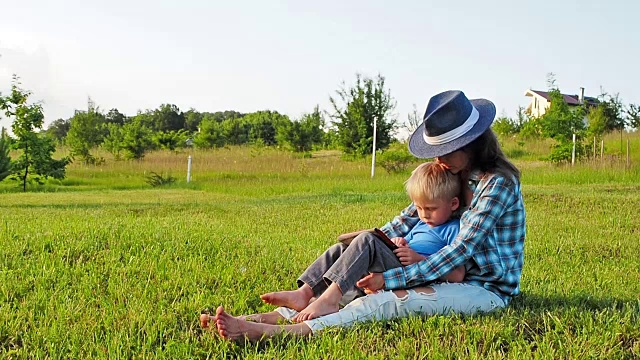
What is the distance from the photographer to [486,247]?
3469 mm

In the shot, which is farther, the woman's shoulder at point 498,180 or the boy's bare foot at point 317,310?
the woman's shoulder at point 498,180

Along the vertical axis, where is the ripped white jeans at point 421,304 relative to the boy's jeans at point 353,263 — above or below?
below

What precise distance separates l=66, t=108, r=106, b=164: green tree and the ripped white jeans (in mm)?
25461

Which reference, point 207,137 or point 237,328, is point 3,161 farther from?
point 207,137

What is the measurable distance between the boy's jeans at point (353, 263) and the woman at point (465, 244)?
6 centimetres

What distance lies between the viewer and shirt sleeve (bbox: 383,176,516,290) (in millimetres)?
3350

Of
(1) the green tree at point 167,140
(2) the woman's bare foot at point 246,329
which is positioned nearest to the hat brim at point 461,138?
(2) the woman's bare foot at point 246,329

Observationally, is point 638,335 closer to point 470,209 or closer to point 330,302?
point 470,209

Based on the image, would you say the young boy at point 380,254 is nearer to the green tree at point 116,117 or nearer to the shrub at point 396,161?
the shrub at point 396,161

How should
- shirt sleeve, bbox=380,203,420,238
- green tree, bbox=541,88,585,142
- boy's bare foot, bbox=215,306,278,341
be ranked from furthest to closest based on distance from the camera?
green tree, bbox=541,88,585,142 → shirt sleeve, bbox=380,203,420,238 → boy's bare foot, bbox=215,306,278,341

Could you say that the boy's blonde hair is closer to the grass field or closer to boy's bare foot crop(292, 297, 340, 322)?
the grass field

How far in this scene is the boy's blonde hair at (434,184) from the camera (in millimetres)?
3572

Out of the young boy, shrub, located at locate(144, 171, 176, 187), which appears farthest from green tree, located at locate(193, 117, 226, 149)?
the young boy

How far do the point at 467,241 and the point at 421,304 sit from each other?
425 millimetres
